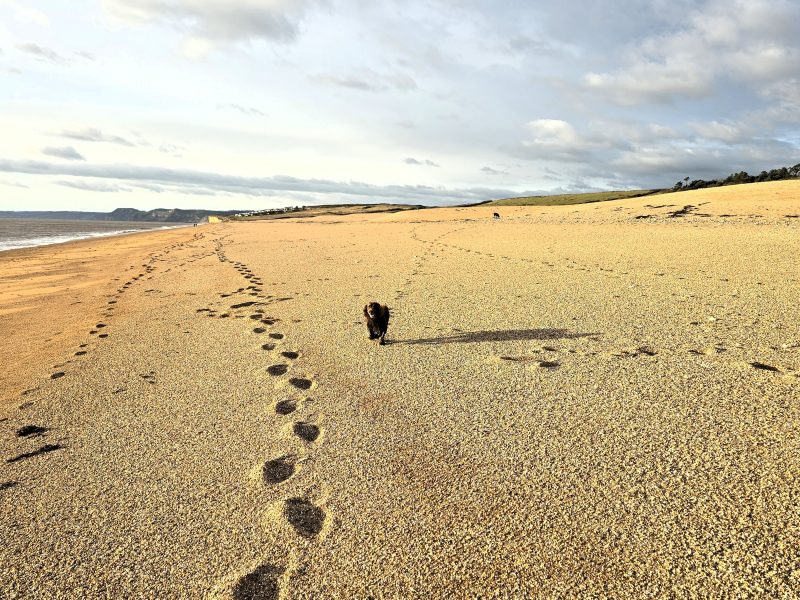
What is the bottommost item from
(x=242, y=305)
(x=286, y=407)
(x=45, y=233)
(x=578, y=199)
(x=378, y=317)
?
(x=45, y=233)

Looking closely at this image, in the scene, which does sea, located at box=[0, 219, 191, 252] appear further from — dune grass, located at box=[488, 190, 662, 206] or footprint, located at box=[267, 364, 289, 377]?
dune grass, located at box=[488, 190, 662, 206]

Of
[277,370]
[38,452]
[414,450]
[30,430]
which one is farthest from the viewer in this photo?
[277,370]

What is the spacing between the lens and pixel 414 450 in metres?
4.29

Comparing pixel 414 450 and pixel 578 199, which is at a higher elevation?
pixel 414 450

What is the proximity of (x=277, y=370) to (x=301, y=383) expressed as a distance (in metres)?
0.63

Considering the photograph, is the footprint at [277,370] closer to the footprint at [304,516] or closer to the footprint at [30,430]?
the footprint at [30,430]

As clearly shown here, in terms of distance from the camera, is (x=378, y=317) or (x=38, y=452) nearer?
(x=38, y=452)

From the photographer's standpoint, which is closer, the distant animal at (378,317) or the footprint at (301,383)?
the footprint at (301,383)

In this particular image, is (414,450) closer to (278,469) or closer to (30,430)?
(278,469)

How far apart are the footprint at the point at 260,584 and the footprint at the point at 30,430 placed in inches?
130

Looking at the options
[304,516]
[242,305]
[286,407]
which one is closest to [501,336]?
[286,407]

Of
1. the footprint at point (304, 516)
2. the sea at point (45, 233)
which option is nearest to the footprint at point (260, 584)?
the footprint at point (304, 516)

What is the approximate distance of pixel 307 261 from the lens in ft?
57.0

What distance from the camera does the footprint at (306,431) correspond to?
178 inches
